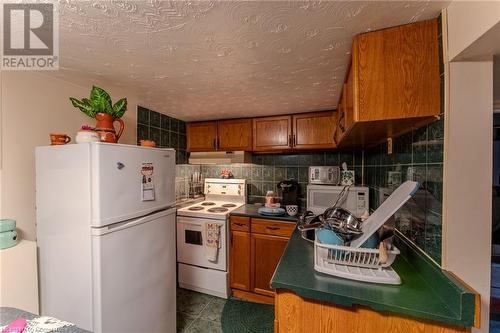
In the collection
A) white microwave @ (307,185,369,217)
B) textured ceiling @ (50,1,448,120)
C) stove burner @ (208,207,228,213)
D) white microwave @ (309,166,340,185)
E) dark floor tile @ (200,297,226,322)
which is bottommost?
dark floor tile @ (200,297,226,322)

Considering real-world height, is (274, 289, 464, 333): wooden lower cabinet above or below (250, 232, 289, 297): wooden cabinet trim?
above

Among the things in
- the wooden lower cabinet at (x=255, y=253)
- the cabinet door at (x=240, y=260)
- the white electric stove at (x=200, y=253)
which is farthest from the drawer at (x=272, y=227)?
the white electric stove at (x=200, y=253)

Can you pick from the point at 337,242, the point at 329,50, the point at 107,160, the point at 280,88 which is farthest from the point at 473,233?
the point at 107,160

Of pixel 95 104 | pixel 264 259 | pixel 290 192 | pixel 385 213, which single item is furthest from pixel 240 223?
pixel 95 104

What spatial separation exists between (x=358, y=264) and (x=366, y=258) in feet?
0.16

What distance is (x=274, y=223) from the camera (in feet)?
6.99

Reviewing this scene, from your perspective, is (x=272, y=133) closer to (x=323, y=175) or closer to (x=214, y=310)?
(x=323, y=175)

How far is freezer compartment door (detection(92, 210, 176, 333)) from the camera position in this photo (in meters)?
1.09

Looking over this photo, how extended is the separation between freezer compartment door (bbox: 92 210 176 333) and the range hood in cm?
110

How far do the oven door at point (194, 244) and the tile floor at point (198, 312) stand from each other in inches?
13.0

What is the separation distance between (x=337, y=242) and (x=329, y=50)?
102 cm

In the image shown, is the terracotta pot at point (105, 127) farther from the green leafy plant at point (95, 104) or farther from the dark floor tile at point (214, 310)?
the dark floor tile at point (214, 310)

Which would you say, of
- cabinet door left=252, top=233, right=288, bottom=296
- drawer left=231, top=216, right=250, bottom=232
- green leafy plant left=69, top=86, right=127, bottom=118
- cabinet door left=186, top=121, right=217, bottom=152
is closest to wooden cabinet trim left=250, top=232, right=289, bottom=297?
cabinet door left=252, top=233, right=288, bottom=296

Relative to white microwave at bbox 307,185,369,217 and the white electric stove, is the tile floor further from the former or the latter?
white microwave at bbox 307,185,369,217
